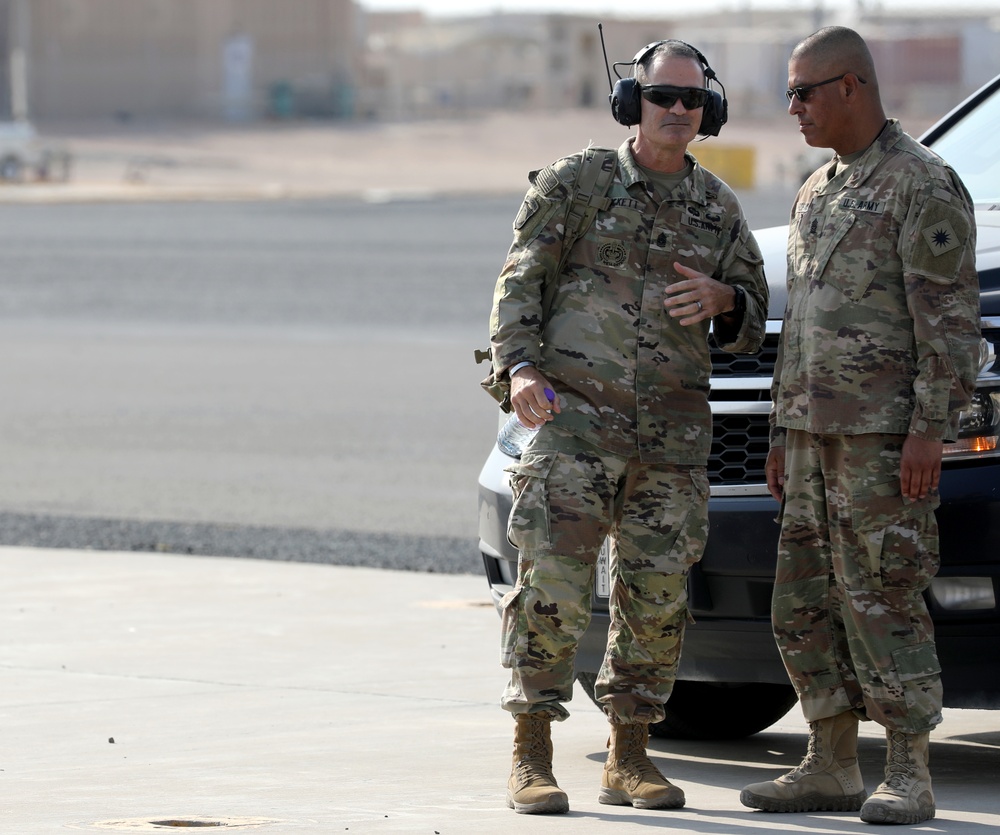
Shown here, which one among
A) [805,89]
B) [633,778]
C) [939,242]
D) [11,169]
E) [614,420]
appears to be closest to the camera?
[939,242]

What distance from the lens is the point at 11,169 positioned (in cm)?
6519

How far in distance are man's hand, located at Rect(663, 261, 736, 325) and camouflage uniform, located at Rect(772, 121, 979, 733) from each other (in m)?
0.18

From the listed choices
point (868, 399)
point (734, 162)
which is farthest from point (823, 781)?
point (734, 162)

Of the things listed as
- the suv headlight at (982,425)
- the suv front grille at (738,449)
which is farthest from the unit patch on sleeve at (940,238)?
the suv front grille at (738,449)

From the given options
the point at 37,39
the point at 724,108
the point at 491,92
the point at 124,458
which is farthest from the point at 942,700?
the point at 491,92

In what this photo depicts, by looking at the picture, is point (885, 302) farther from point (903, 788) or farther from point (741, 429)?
point (903, 788)

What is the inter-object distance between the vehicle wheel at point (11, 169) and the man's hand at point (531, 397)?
6219 centimetres

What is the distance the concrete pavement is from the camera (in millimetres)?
4789

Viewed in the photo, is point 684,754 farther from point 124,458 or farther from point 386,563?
point 124,458

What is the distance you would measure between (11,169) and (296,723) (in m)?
61.7

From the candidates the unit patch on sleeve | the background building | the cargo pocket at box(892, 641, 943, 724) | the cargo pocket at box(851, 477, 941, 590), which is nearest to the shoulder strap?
the unit patch on sleeve

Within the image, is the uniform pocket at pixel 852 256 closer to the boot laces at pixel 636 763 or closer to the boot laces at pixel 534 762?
the boot laces at pixel 636 763

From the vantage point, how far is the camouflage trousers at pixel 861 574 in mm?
4531

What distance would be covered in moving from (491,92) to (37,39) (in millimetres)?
32729
